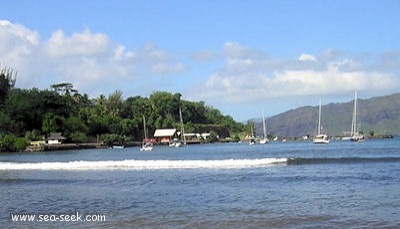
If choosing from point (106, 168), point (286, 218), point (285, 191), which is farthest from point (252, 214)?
point (106, 168)

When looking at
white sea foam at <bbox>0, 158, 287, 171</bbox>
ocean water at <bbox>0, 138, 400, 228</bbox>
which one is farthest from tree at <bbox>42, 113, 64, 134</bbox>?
ocean water at <bbox>0, 138, 400, 228</bbox>

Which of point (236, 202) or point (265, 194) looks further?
point (265, 194)

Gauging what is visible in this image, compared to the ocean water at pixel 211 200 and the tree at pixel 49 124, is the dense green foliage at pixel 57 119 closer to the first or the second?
the tree at pixel 49 124

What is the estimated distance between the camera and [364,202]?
20047 millimetres

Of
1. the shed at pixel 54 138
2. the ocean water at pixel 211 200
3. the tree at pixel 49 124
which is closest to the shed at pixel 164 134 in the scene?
the tree at pixel 49 124

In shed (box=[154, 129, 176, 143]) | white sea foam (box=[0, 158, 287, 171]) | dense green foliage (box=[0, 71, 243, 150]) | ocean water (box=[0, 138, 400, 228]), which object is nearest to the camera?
ocean water (box=[0, 138, 400, 228])

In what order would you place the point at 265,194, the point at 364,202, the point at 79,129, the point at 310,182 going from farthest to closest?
the point at 79,129 → the point at 310,182 → the point at 265,194 → the point at 364,202

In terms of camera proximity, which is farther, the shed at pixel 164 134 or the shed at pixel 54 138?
the shed at pixel 164 134

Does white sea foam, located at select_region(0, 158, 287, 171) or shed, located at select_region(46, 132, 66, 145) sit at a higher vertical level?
shed, located at select_region(46, 132, 66, 145)

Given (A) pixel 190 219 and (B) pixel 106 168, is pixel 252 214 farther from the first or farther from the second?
(B) pixel 106 168


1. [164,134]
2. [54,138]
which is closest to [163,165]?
[54,138]

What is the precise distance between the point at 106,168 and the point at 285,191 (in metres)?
22.9

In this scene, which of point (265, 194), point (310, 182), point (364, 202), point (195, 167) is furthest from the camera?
point (195, 167)

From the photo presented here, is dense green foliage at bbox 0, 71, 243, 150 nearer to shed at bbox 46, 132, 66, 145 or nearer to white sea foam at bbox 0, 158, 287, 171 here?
shed at bbox 46, 132, 66, 145
